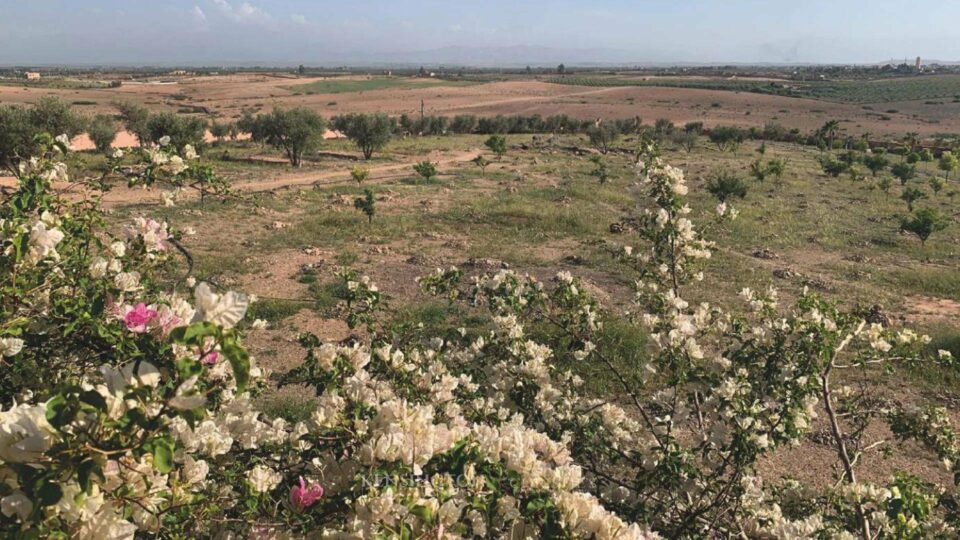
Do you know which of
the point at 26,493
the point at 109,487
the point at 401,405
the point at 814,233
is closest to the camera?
the point at 26,493

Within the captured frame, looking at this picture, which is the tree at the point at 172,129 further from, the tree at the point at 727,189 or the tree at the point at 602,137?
the tree at the point at 602,137

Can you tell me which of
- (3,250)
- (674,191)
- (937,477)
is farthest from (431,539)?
(937,477)

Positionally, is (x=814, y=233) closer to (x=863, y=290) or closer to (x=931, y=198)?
(x=863, y=290)

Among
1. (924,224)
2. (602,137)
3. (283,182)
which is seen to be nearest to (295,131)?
(283,182)

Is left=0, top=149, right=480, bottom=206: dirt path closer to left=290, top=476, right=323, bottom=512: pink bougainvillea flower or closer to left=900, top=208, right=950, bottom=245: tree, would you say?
left=290, top=476, right=323, bottom=512: pink bougainvillea flower

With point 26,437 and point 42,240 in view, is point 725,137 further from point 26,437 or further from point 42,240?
point 26,437
